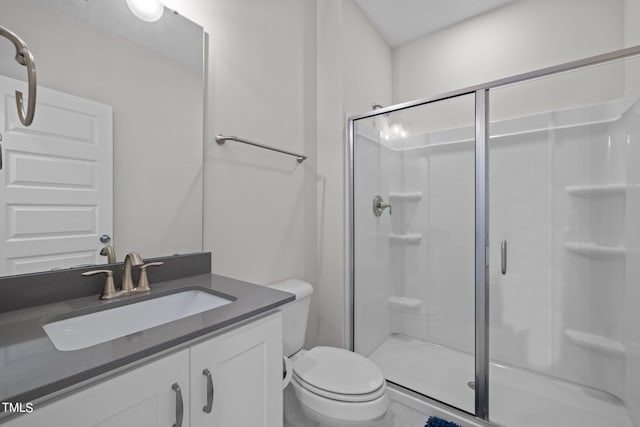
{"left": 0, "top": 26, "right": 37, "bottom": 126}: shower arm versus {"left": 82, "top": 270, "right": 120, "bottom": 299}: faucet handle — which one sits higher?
{"left": 0, "top": 26, "right": 37, "bottom": 126}: shower arm

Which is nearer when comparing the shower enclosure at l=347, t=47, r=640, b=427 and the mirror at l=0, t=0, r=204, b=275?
the mirror at l=0, t=0, r=204, b=275

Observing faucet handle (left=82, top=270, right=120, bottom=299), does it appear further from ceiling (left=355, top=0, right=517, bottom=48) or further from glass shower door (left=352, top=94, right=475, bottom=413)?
ceiling (left=355, top=0, right=517, bottom=48)

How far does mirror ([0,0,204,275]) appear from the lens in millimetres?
866

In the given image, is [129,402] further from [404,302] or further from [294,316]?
[404,302]

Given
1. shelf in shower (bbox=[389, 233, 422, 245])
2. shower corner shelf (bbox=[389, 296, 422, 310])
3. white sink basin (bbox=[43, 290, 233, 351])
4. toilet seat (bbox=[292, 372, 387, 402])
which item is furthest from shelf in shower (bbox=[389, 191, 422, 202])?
white sink basin (bbox=[43, 290, 233, 351])

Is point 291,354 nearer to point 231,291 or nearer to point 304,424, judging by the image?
point 304,424

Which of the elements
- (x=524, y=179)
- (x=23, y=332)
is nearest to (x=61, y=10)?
(x=23, y=332)

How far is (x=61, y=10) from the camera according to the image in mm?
952

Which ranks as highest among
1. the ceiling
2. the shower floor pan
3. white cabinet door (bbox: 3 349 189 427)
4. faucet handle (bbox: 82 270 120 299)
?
the ceiling

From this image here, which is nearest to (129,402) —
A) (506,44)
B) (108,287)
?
(108,287)

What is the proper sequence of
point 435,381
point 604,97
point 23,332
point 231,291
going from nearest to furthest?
1. point 23,332
2. point 231,291
3. point 604,97
4. point 435,381

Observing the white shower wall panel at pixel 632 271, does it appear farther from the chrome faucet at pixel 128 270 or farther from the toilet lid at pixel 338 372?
the chrome faucet at pixel 128 270

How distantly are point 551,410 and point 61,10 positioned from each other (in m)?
2.72

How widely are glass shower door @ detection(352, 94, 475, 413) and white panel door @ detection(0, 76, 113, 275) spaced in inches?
55.1
